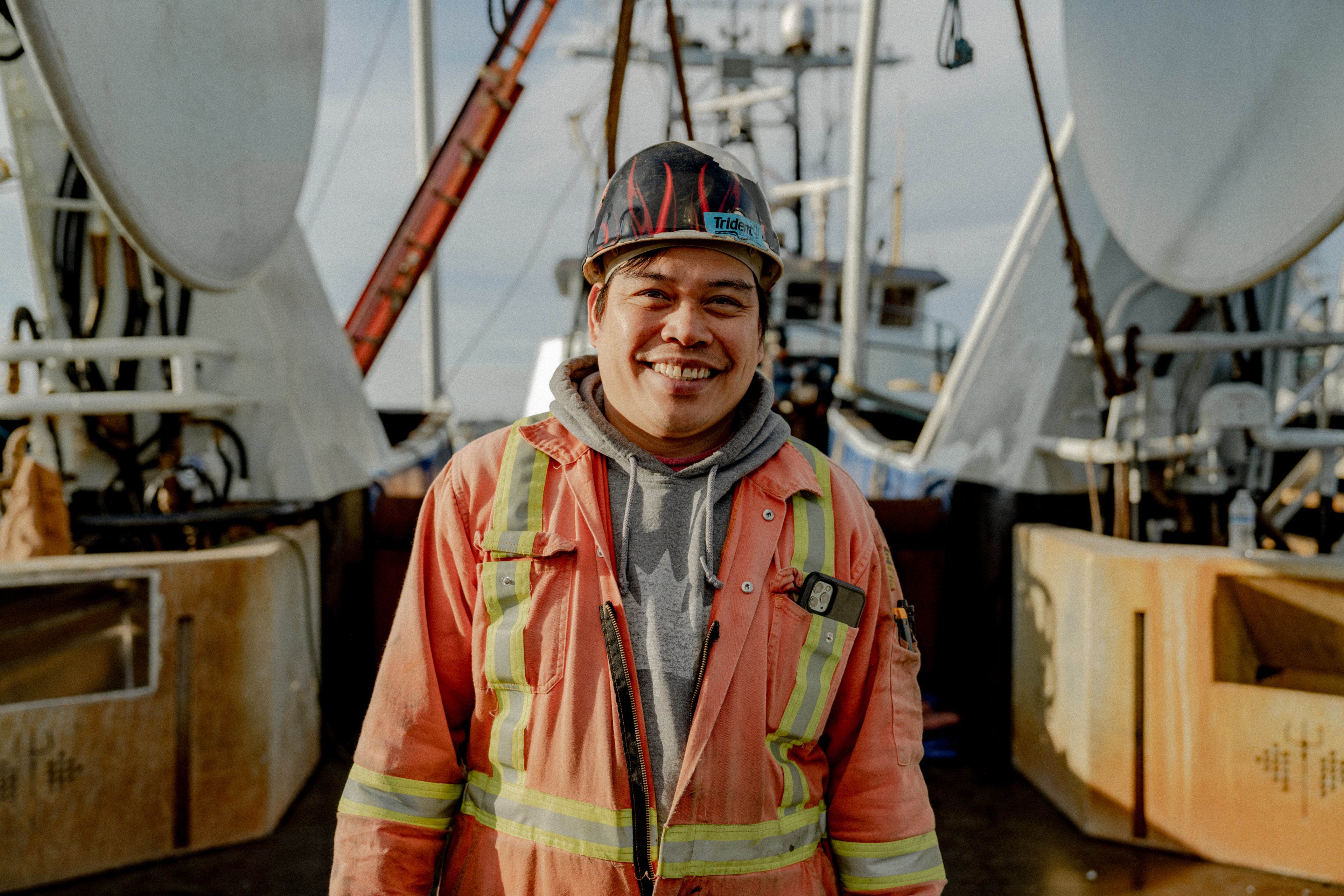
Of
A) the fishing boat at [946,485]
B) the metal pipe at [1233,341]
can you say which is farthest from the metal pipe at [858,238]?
the metal pipe at [1233,341]

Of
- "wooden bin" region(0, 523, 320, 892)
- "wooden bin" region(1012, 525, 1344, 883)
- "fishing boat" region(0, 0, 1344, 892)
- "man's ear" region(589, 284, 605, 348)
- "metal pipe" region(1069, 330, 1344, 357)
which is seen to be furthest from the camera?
"metal pipe" region(1069, 330, 1344, 357)

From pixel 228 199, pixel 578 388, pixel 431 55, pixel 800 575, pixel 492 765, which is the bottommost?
pixel 492 765

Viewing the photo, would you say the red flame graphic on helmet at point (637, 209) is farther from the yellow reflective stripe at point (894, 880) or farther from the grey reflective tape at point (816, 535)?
the yellow reflective stripe at point (894, 880)

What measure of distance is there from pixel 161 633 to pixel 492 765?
8.00 feet

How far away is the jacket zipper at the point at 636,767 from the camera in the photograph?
144cm

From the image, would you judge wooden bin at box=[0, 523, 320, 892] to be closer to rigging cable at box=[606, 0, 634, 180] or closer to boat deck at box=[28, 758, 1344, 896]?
boat deck at box=[28, 758, 1344, 896]

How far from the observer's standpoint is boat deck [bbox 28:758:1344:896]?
322 cm

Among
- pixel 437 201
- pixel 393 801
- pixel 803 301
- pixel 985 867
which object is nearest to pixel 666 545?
pixel 393 801

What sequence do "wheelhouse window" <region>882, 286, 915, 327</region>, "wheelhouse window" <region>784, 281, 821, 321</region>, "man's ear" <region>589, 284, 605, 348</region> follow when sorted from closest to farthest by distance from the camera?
"man's ear" <region>589, 284, 605, 348</region> < "wheelhouse window" <region>784, 281, 821, 321</region> < "wheelhouse window" <region>882, 286, 915, 327</region>

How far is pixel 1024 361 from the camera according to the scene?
5082 millimetres

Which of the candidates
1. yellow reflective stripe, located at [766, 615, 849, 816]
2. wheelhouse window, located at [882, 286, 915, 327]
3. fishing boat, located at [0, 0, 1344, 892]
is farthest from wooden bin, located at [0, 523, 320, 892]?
wheelhouse window, located at [882, 286, 915, 327]

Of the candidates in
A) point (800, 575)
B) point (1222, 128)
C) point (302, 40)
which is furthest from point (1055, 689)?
point (302, 40)

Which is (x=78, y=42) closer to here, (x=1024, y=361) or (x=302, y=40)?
(x=302, y=40)

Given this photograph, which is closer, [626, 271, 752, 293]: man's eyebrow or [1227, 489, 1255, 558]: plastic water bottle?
[626, 271, 752, 293]: man's eyebrow
